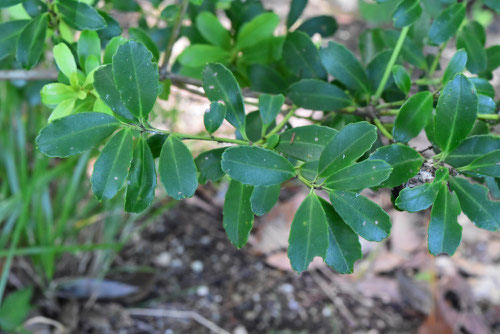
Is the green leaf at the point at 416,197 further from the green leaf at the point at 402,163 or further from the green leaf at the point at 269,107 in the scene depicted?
the green leaf at the point at 269,107

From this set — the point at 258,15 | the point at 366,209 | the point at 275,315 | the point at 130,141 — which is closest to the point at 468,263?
the point at 275,315

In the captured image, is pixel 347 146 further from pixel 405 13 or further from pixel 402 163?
pixel 405 13

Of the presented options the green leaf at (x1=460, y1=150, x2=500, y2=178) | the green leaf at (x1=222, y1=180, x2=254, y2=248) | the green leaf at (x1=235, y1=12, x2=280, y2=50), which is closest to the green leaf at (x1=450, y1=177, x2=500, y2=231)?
the green leaf at (x1=460, y1=150, x2=500, y2=178)

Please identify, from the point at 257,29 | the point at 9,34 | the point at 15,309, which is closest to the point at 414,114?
the point at 257,29

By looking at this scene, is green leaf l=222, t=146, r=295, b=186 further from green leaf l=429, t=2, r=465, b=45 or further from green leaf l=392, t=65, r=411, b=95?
green leaf l=429, t=2, r=465, b=45

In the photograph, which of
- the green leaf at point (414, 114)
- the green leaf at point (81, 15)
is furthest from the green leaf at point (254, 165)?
the green leaf at point (81, 15)

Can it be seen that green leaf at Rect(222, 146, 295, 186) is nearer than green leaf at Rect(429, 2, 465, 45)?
Yes
